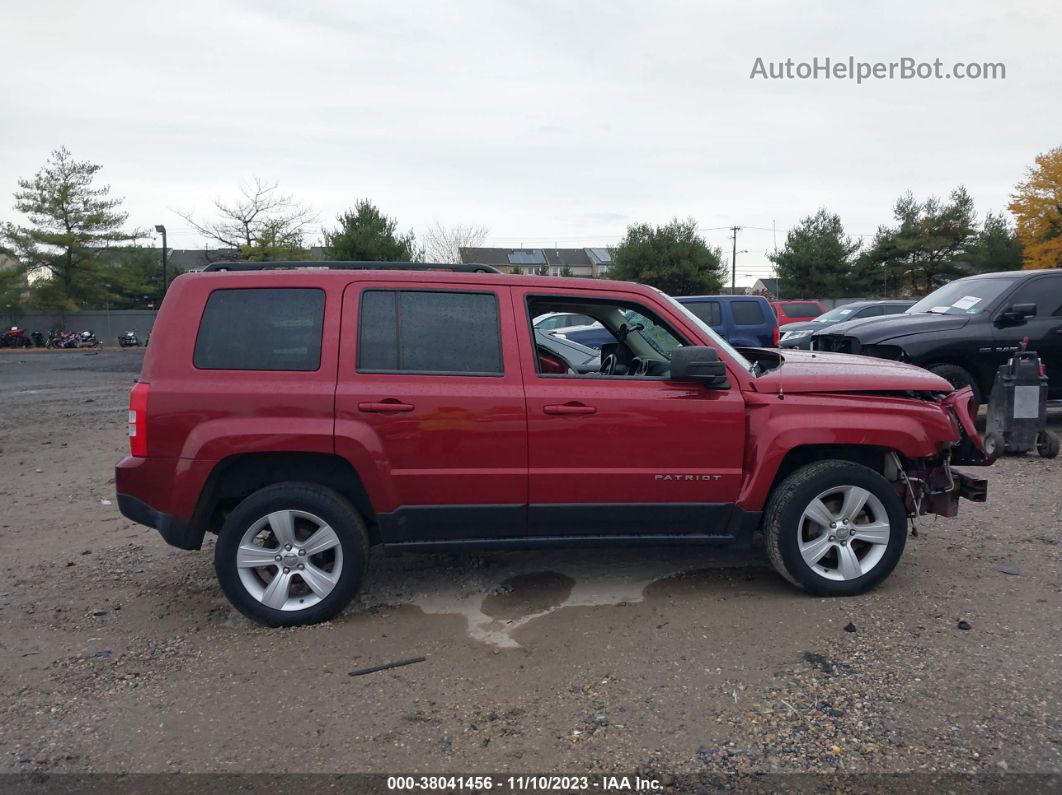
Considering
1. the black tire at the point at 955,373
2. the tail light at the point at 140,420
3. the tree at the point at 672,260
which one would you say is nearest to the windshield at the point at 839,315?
the black tire at the point at 955,373

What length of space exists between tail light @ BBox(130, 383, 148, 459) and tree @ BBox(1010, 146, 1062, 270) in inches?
1753

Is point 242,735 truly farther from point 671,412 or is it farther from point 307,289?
point 671,412

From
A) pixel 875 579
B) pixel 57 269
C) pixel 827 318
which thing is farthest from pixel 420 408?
pixel 57 269

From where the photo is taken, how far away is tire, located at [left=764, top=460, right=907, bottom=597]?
14.5 ft

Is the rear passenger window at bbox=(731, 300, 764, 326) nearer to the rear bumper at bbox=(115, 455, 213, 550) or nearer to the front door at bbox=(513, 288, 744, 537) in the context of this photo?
the front door at bbox=(513, 288, 744, 537)

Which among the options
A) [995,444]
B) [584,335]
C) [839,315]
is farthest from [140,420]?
[839,315]

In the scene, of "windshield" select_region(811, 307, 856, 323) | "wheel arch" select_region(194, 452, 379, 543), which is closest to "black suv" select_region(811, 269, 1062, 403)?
"wheel arch" select_region(194, 452, 379, 543)

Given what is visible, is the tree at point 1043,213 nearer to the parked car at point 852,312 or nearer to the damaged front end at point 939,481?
the parked car at point 852,312

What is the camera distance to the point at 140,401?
4.15 meters

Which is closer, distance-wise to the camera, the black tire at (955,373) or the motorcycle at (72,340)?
the black tire at (955,373)

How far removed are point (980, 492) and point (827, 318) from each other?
1467 centimetres

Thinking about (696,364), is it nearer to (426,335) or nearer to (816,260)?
(426,335)

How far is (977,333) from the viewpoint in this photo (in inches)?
334

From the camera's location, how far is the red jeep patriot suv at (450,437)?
422 centimetres
